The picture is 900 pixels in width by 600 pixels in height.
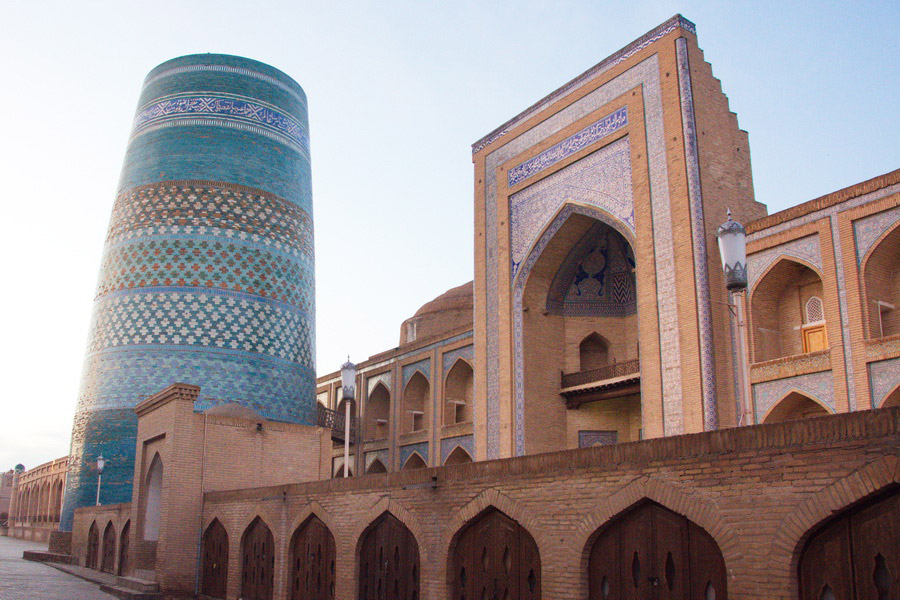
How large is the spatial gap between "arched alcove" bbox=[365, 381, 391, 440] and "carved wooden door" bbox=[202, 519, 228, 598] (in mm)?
7730

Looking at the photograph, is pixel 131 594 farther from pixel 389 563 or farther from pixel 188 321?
pixel 188 321

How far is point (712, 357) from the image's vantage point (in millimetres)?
8602

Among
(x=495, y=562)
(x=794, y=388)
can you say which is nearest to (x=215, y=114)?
(x=794, y=388)

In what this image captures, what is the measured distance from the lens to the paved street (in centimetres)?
868

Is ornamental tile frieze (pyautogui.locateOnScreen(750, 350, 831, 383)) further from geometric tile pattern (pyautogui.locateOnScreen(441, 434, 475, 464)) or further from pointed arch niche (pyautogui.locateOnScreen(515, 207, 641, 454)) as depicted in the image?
geometric tile pattern (pyautogui.locateOnScreen(441, 434, 475, 464))

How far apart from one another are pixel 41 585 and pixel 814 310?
29.5 feet

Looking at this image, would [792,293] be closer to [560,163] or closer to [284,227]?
[560,163]

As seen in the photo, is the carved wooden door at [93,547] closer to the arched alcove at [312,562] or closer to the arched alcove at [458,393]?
the arched alcove at [458,393]

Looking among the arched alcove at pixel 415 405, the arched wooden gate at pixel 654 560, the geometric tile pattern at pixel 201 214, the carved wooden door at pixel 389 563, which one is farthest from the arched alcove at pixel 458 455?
the arched wooden gate at pixel 654 560

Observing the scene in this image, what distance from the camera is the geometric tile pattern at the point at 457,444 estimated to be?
13930mm

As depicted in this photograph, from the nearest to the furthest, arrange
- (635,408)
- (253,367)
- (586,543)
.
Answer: (586,543) → (635,408) → (253,367)

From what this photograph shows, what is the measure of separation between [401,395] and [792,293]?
8578 millimetres

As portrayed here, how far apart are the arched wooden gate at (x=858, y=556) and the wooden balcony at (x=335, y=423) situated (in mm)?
11751

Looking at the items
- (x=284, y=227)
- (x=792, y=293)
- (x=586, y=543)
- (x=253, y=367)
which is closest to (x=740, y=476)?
(x=586, y=543)
